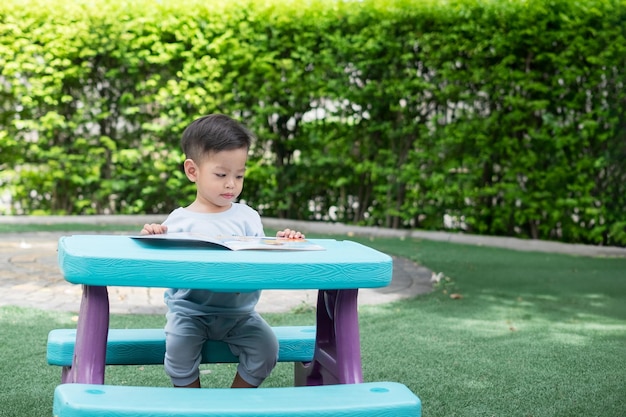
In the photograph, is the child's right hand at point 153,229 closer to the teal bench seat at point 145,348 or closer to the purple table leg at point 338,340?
the teal bench seat at point 145,348

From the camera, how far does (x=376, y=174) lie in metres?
10.0

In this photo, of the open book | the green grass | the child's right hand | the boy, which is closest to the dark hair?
the boy

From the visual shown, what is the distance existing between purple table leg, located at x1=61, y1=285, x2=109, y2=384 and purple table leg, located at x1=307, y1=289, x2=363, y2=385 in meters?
0.72

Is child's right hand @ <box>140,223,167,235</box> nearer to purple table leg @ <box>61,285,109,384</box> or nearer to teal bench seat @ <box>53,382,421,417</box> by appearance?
purple table leg @ <box>61,285,109,384</box>

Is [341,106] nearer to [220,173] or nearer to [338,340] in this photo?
[220,173]

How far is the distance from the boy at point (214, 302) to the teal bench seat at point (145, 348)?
65mm

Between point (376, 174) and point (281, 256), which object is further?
point (376, 174)

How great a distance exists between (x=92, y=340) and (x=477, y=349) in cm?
235

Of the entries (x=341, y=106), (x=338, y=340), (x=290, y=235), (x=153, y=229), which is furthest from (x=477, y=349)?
(x=341, y=106)

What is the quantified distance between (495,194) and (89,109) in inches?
208

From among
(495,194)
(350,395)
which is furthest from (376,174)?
(350,395)

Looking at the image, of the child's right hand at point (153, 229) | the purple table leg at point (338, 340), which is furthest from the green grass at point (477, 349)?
the child's right hand at point (153, 229)

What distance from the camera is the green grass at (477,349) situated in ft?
10.6

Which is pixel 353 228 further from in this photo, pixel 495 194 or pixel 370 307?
pixel 370 307
